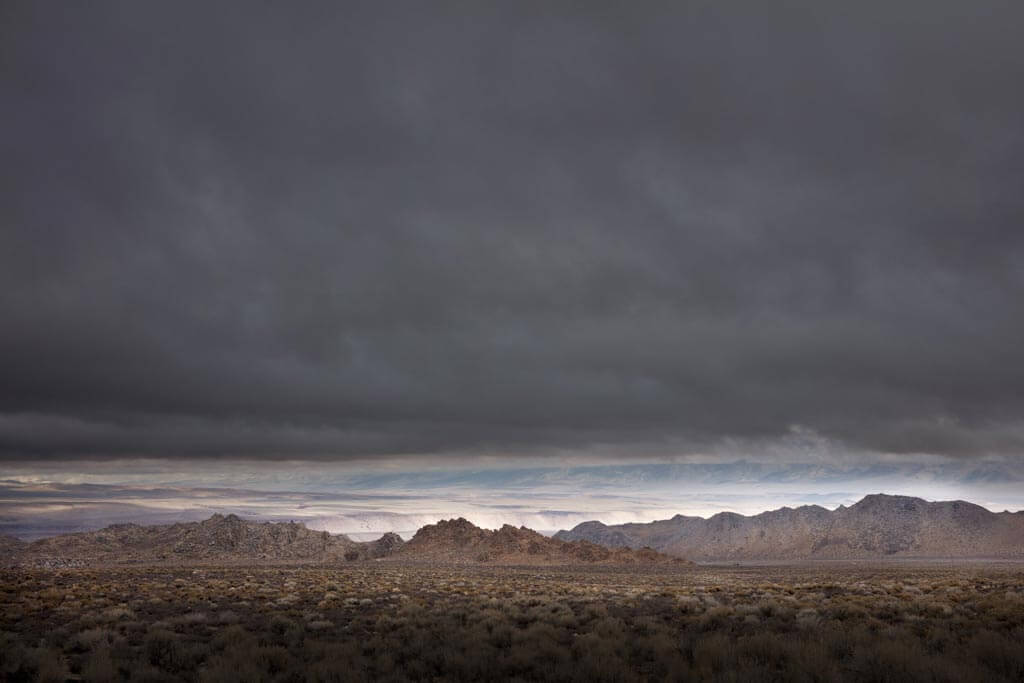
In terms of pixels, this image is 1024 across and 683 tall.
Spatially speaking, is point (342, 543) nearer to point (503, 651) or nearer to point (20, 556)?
point (20, 556)

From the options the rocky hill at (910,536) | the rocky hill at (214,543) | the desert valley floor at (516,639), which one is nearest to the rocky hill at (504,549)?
the rocky hill at (214,543)

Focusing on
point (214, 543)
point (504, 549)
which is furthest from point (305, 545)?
point (504, 549)

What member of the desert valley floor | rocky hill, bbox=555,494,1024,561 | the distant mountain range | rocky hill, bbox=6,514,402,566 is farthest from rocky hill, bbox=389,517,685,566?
the desert valley floor

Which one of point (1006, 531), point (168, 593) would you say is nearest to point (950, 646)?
point (168, 593)

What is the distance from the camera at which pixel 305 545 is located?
112500 mm

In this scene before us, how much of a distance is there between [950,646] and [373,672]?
500 inches

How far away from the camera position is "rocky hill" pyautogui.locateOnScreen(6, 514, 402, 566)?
A: 101125 millimetres

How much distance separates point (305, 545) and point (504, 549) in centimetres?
3806

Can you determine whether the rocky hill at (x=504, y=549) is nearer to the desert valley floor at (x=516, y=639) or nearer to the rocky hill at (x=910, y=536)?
the rocky hill at (x=910, y=536)

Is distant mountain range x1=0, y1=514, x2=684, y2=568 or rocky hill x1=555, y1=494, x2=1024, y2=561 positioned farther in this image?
rocky hill x1=555, y1=494, x2=1024, y2=561

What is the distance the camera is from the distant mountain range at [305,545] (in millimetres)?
103438

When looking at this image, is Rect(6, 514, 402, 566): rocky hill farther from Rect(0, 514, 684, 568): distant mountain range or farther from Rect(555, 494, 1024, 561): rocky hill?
Rect(555, 494, 1024, 561): rocky hill

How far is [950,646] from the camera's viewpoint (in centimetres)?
1351

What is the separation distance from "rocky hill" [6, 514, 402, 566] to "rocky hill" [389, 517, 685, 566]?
27.2 ft
